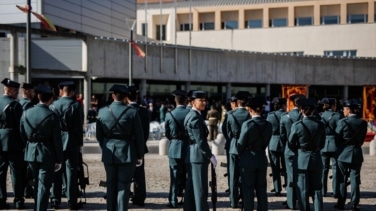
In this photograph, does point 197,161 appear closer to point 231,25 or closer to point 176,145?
point 176,145

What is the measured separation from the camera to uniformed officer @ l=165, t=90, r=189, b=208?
1045cm

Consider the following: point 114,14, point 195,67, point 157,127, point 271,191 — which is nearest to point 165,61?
point 195,67

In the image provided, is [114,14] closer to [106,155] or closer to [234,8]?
[234,8]

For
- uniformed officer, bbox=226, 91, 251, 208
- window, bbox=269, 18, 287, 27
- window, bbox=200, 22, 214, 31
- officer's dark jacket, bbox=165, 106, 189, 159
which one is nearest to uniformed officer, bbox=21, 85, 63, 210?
officer's dark jacket, bbox=165, 106, 189, 159

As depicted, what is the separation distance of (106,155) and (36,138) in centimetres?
110

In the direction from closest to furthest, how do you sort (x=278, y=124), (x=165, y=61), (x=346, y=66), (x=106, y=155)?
(x=106, y=155)
(x=278, y=124)
(x=165, y=61)
(x=346, y=66)

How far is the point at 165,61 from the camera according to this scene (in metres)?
37.2

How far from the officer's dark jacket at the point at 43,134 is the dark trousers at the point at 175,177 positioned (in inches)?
95.7

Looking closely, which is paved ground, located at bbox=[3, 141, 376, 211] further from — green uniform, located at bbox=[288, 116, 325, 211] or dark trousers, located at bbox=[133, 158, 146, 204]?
green uniform, located at bbox=[288, 116, 325, 211]

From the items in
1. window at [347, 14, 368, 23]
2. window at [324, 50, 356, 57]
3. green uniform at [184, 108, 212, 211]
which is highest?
window at [347, 14, 368, 23]

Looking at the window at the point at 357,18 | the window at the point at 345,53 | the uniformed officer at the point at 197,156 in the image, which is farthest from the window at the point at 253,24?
the uniformed officer at the point at 197,156

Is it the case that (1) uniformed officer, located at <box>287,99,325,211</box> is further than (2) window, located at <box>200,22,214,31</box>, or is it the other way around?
(2) window, located at <box>200,22,214,31</box>

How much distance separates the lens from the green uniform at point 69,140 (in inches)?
392

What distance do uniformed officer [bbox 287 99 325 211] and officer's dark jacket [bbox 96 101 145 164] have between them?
250 cm
